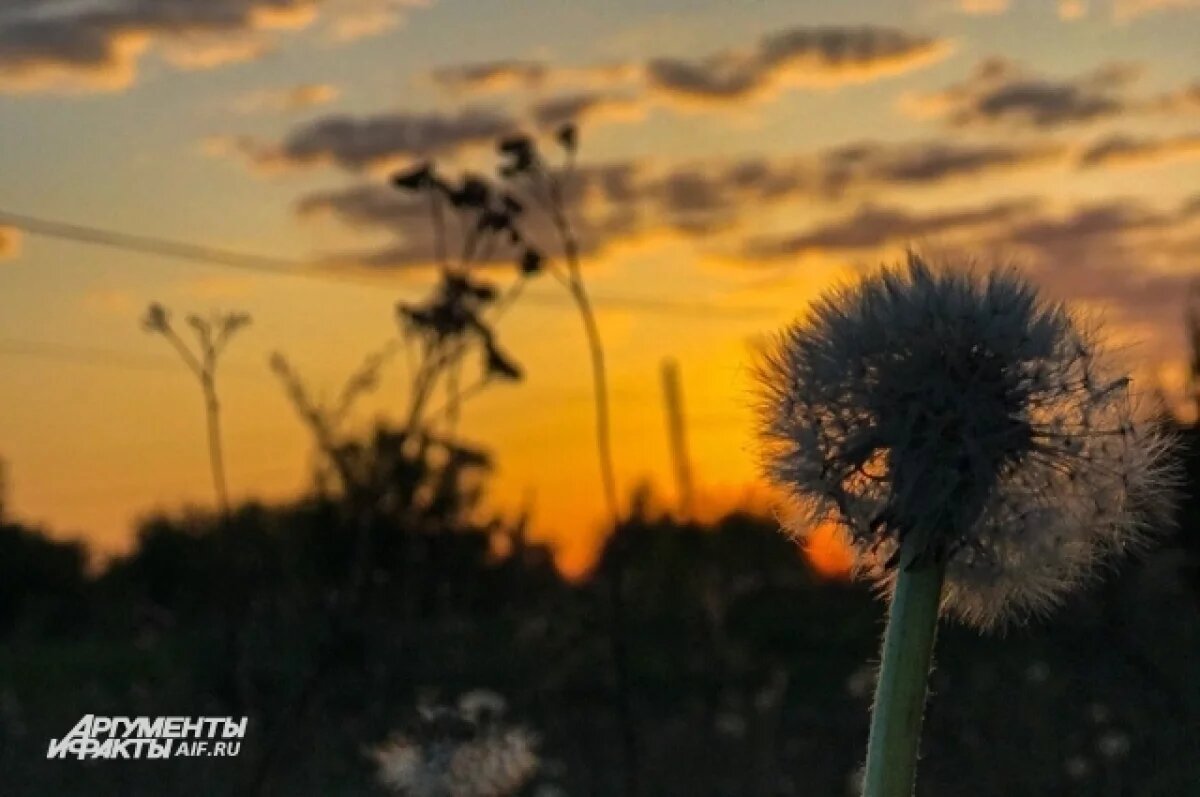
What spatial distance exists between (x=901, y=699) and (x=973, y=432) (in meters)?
0.37

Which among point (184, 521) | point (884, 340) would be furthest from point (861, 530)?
point (184, 521)

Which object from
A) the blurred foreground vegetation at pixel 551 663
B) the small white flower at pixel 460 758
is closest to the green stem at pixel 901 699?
the small white flower at pixel 460 758

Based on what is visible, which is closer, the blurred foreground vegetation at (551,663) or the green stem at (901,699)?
the green stem at (901,699)

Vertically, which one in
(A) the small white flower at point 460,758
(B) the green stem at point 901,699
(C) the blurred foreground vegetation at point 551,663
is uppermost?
(B) the green stem at point 901,699

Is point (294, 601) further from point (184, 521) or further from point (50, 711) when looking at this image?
point (184, 521)

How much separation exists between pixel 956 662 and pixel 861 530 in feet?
30.0

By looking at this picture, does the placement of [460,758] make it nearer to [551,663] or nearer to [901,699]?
[901,699]

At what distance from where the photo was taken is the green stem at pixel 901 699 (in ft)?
4.60

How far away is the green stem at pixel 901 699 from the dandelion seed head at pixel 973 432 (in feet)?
0.54

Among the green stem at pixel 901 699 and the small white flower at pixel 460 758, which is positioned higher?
the green stem at pixel 901 699

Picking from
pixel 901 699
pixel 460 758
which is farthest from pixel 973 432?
pixel 460 758

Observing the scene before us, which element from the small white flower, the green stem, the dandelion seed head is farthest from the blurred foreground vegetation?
the green stem

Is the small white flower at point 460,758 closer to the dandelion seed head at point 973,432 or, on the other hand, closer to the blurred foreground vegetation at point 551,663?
the blurred foreground vegetation at point 551,663

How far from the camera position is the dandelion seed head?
168 centimetres
